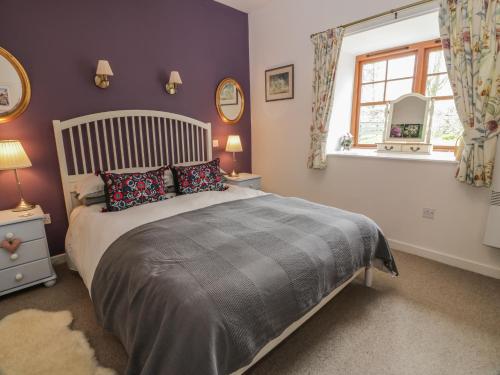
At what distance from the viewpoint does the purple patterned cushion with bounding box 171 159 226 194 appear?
Answer: 8.84 ft

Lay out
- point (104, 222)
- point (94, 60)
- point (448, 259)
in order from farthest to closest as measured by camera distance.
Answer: point (94, 60), point (448, 259), point (104, 222)

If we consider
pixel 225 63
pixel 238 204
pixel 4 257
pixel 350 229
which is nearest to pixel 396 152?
pixel 350 229

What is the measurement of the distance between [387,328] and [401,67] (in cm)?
282

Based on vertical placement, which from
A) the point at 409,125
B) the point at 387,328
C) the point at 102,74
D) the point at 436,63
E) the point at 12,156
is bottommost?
the point at 387,328

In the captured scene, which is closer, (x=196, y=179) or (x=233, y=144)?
(x=196, y=179)

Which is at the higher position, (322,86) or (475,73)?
(322,86)

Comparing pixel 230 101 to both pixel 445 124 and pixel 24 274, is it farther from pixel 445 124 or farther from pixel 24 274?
pixel 24 274

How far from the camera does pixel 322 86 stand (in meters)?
2.95

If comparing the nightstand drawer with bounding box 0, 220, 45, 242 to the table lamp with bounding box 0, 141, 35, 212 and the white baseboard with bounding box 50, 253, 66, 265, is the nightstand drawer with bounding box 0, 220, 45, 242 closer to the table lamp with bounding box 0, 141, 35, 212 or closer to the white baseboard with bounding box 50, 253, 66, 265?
the table lamp with bounding box 0, 141, 35, 212

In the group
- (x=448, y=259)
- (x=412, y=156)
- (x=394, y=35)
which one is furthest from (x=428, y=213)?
(x=394, y=35)

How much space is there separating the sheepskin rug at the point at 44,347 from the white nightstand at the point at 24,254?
29cm

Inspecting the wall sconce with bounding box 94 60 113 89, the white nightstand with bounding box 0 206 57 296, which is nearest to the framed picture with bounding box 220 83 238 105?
the wall sconce with bounding box 94 60 113 89

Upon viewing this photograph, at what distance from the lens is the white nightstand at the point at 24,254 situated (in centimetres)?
196

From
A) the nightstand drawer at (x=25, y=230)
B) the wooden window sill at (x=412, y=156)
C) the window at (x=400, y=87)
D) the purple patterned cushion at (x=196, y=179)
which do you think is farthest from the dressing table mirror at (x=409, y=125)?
the nightstand drawer at (x=25, y=230)
